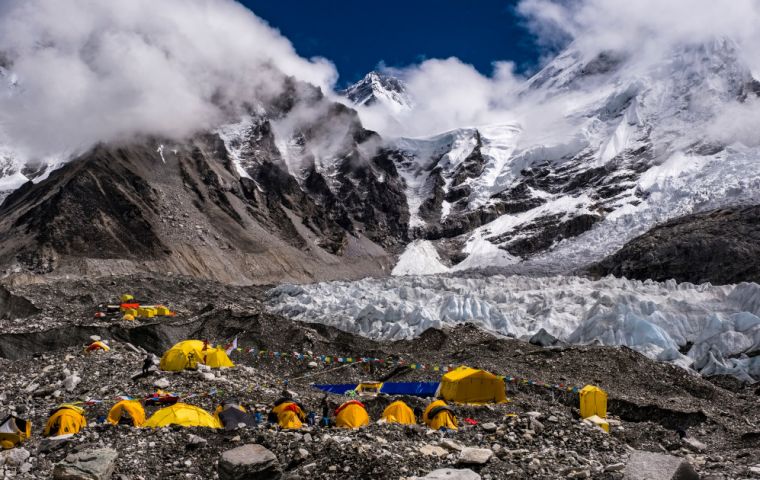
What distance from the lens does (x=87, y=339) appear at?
23.0 m

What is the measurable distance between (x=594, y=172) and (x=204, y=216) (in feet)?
337

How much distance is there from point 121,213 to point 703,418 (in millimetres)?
91456

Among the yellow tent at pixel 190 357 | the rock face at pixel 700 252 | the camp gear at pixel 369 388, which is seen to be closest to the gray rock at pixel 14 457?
the yellow tent at pixel 190 357

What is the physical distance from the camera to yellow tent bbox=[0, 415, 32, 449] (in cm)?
1116

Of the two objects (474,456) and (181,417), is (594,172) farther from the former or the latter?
(474,456)

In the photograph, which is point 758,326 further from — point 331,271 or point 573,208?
point 573,208

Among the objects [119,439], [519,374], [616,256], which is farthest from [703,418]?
Answer: [616,256]

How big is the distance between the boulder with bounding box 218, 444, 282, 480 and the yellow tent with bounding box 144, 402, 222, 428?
393 centimetres

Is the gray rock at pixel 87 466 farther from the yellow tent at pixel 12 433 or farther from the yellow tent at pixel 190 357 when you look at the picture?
the yellow tent at pixel 190 357

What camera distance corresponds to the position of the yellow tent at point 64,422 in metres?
12.0

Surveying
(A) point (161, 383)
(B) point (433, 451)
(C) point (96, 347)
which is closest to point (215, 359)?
(C) point (96, 347)

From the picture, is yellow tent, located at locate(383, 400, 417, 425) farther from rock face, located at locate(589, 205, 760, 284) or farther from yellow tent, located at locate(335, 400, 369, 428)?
rock face, located at locate(589, 205, 760, 284)

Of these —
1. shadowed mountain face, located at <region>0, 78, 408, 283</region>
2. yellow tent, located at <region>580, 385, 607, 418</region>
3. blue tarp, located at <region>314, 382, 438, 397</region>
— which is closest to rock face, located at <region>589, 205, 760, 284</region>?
shadowed mountain face, located at <region>0, 78, 408, 283</region>

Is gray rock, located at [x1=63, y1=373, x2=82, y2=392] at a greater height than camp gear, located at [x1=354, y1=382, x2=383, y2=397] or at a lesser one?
greater
